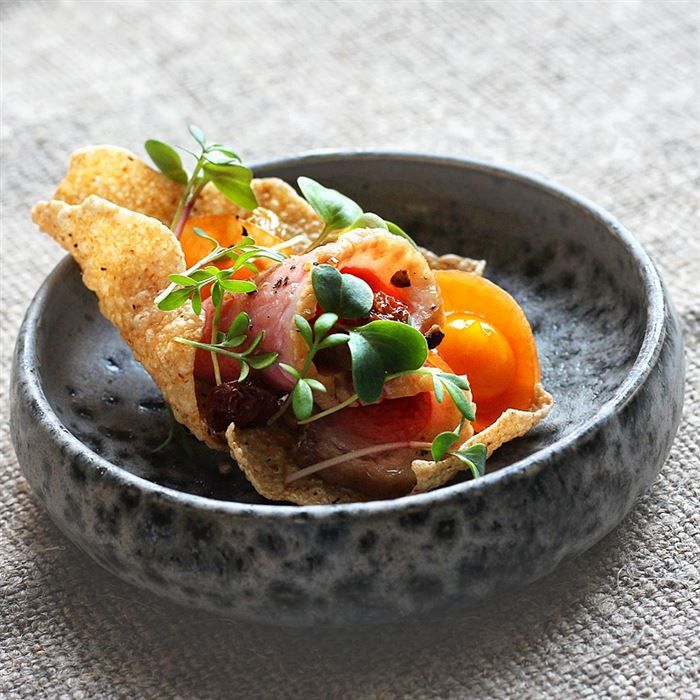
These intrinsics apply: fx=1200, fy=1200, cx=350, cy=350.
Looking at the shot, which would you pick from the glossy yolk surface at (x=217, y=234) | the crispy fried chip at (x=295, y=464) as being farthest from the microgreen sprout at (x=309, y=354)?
the glossy yolk surface at (x=217, y=234)

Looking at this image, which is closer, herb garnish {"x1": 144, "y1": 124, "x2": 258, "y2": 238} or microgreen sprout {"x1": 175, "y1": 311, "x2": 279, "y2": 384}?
microgreen sprout {"x1": 175, "y1": 311, "x2": 279, "y2": 384}

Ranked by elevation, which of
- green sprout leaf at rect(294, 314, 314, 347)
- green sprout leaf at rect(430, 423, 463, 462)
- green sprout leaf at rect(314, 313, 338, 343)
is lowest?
green sprout leaf at rect(430, 423, 463, 462)

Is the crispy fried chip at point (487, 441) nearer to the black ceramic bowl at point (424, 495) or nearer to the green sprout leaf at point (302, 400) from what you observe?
the black ceramic bowl at point (424, 495)

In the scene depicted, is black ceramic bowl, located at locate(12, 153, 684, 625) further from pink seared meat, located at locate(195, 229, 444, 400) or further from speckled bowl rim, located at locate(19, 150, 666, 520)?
pink seared meat, located at locate(195, 229, 444, 400)

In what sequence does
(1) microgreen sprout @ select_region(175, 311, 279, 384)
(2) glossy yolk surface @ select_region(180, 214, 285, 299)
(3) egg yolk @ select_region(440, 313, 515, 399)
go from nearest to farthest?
(1) microgreen sprout @ select_region(175, 311, 279, 384) < (3) egg yolk @ select_region(440, 313, 515, 399) < (2) glossy yolk surface @ select_region(180, 214, 285, 299)

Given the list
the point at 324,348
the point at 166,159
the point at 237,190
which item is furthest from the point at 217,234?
the point at 324,348

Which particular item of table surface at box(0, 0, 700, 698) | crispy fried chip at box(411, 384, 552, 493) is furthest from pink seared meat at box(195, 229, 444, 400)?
table surface at box(0, 0, 700, 698)

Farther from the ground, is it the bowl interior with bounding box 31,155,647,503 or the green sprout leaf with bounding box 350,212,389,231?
the green sprout leaf with bounding box 350,212,389,231

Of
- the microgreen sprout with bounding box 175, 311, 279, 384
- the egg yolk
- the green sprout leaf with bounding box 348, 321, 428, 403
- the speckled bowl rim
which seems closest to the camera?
the speckled bowl rim
